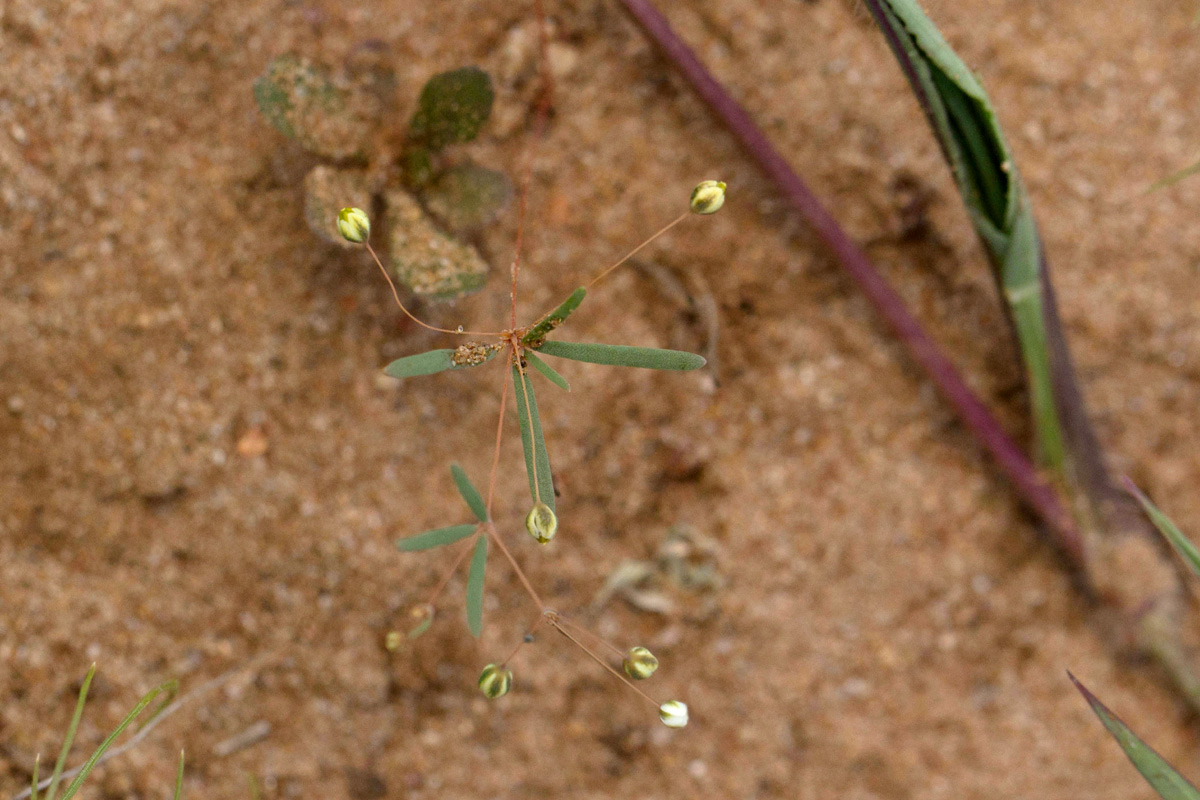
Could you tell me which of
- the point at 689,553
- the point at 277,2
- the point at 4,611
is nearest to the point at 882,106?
the point at 689,553

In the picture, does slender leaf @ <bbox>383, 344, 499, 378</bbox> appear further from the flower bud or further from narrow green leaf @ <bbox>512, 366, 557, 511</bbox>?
the flower bud

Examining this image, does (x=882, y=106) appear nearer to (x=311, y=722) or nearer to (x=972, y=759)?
(x=972, y=759)

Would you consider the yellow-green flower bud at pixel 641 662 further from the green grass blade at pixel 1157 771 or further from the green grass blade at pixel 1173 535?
Answer: the green grass blade at pixel 1173 535

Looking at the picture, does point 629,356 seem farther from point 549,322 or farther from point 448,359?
point 448,359

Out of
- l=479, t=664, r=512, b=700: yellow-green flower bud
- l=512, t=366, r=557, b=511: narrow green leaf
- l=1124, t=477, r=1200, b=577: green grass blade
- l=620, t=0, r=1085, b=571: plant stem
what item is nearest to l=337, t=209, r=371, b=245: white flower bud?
l=512, t=366, r=557, b=511: narrow green leaf

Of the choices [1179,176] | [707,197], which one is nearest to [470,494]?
[707,197]
